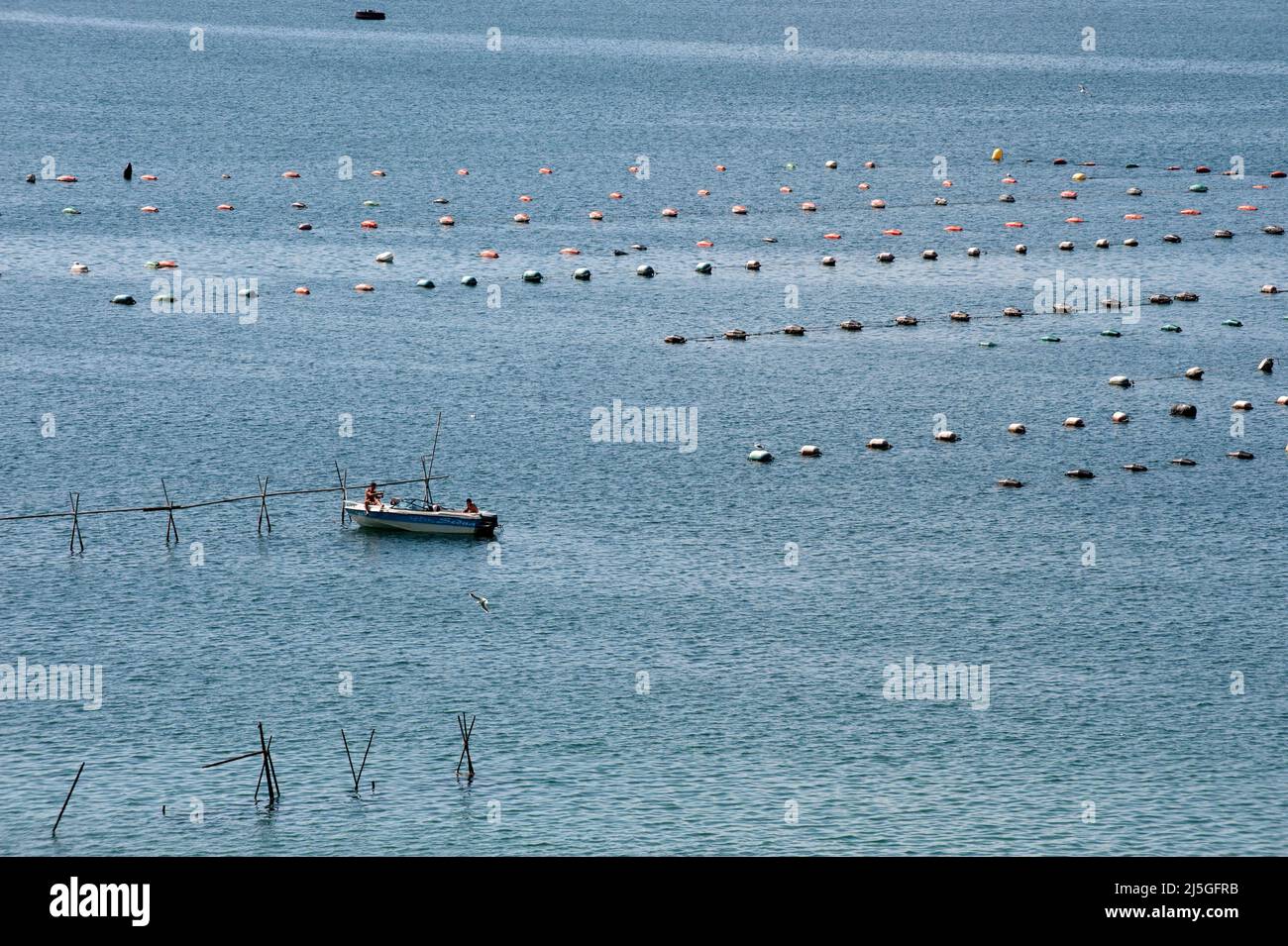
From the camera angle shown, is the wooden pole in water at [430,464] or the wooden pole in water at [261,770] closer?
the wooden pole in water at [261,770]

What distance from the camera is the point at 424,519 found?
404 ft

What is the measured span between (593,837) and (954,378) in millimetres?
88130

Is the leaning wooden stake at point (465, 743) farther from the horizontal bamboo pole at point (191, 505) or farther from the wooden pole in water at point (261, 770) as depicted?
the horizontal bamboo pole at point (191, 505)

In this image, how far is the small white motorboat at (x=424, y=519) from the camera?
121500mm

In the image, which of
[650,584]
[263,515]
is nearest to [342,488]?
[263,515]

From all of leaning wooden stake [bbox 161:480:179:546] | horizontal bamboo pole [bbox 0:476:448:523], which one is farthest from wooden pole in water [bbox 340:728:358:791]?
leaning wooden stake [bbox 161:480:179:546]

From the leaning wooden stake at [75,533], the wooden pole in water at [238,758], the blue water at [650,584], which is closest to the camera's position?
the wooden pole in water at [238,758]

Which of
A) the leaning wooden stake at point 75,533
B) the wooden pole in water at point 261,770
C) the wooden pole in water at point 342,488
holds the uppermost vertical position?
the wooden pole in water at point 342,488

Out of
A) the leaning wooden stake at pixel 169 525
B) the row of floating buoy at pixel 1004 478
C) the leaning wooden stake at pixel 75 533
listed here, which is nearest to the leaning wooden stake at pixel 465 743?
the leaning wooden stake at pixel 169 525

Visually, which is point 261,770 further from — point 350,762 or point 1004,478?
point 1004,478

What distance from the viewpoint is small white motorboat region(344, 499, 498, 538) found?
12150cm

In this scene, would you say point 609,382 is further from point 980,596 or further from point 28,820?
point 28,820

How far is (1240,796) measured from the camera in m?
86.1
